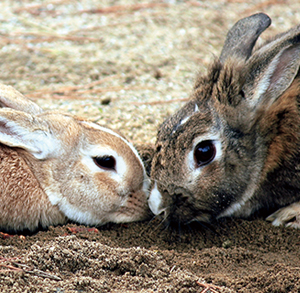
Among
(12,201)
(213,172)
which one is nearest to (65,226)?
(12,201)

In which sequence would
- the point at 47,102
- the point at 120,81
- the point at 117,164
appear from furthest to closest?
the point at 120,81 < the point at 47,102 < the point at 117,164

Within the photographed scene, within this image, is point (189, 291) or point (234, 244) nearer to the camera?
point (189, 291)

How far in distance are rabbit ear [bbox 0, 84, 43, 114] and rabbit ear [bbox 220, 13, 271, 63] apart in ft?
7.01

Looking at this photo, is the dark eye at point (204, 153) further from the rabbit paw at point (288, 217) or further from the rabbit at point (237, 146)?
the rabbit paw at point (288, 217)

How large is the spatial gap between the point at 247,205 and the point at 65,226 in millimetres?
1761

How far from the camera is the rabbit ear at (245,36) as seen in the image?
16.1ft

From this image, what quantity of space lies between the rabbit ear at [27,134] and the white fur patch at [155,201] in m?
1.05

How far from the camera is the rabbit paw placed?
4.55 m

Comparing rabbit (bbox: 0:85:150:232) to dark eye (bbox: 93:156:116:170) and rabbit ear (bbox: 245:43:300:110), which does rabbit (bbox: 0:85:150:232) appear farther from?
rabbit ear (bbox: 245:43:300:110)

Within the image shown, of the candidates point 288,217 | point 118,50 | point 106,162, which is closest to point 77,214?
point 106,162

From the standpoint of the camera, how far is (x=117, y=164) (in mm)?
4629

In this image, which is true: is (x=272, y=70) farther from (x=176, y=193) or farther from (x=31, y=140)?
(x=31, y=140)

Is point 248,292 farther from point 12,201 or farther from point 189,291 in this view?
point 12,201

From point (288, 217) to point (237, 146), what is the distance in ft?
2.87
